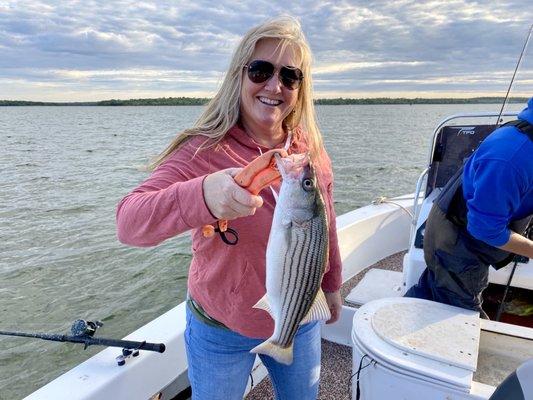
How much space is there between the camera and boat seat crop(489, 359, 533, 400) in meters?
1.26

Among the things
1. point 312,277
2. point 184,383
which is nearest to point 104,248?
point 184,383

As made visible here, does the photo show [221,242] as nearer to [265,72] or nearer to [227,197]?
[227,197]

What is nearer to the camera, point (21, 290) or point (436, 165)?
point (436, 165)

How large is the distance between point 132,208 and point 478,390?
175 centimetres

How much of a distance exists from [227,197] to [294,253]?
0.33 m

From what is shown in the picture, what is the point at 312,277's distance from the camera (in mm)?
1530

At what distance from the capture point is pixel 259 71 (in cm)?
171

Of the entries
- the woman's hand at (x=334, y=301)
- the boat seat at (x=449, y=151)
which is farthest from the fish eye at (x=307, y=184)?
the boat seat at (x=449, y=151)

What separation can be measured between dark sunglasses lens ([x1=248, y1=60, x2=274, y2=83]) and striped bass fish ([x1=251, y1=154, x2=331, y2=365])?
1.53 ft

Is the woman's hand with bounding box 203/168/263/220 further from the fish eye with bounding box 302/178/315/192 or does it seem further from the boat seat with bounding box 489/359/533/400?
the boat seat with bounding box 489/359/533/400

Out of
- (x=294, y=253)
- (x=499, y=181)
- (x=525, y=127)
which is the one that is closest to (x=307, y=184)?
(x=294, y=253)

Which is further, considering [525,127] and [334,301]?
[334,301]

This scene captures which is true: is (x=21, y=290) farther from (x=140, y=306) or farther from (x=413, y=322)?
(x=413, y=322)

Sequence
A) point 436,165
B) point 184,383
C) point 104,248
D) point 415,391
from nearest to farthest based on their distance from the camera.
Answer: point 415,391 < point 184,383 < point 436,165 < point 104,248
